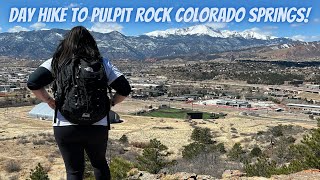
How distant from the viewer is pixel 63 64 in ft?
12.5

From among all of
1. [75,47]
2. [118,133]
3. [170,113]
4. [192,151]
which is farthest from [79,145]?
[170,113]

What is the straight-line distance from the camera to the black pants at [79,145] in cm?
379

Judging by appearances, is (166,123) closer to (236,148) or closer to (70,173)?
(236,148)

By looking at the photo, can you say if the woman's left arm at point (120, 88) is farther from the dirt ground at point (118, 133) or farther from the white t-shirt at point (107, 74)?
the dirt ground at point (118, 133)

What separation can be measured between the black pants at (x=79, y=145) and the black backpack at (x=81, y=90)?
101 millimetres

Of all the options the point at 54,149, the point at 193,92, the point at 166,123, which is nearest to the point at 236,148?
the point at 54,149

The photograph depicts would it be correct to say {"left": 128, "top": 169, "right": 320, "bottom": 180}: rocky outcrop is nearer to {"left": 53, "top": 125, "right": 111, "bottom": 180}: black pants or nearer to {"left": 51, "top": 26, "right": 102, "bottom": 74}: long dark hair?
{"left": 53, "top": 125, "right": 111, "bottom": 180}: black pants

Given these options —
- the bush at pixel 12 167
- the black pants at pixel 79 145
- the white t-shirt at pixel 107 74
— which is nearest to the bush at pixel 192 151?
the bush at pixel 12 167

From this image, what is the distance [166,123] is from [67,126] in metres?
67.1

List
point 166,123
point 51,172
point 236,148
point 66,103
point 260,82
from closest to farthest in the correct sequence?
point 66,103, point 51,172, point 236,148, point 166,123, point 260,82

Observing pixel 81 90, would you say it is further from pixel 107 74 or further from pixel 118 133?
pixel 118 133

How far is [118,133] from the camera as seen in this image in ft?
183

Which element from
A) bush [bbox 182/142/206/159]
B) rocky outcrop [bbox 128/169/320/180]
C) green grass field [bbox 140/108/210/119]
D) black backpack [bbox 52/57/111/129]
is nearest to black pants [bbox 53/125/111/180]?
black backpack [bbox 52/57/111/129]

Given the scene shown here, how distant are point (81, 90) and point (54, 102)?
0.33 metres
